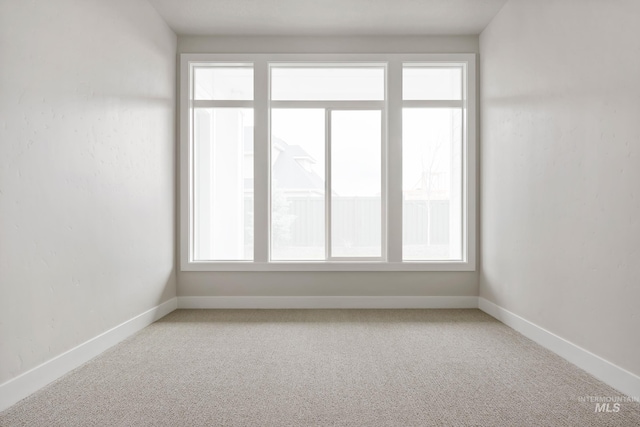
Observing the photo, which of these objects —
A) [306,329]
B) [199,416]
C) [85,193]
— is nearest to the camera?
[199,416]

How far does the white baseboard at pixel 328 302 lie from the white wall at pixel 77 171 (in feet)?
1.90

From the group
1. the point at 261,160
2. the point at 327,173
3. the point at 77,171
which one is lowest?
the point at 77,171

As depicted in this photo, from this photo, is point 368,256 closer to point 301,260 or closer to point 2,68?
point 301,260

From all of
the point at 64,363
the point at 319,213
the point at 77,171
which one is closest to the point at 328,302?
the point at 319,213

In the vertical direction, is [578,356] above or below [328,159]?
below

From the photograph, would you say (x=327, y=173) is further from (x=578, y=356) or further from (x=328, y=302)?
(x=578, y=356)

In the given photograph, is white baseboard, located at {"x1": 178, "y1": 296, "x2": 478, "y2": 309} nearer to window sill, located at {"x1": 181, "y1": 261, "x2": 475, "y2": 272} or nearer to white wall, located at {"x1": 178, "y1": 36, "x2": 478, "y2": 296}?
white wall, located at {"x1": 178, "y1": 36, "x2": 478, "y2": 296}

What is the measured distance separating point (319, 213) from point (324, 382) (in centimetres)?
232

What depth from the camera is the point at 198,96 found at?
4465 millimetres

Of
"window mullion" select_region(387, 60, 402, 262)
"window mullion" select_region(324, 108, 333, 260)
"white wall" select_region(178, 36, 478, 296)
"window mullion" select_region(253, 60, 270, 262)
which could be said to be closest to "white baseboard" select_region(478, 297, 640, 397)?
"white wall" select_region(178, 36, 478, 296)

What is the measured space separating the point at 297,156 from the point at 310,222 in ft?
2.36

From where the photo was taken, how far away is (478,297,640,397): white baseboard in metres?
2.24

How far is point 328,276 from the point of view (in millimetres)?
4375

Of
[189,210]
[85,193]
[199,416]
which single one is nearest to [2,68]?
[85,193]
